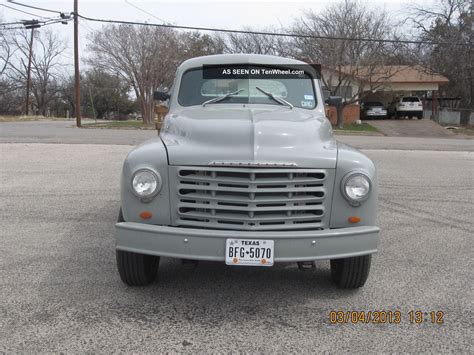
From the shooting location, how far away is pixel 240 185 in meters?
3.24

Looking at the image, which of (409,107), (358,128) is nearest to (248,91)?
(358,128)

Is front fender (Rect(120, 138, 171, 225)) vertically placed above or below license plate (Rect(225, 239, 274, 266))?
above

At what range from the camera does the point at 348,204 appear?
11.0 feet

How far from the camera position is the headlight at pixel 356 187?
3316 millimetres

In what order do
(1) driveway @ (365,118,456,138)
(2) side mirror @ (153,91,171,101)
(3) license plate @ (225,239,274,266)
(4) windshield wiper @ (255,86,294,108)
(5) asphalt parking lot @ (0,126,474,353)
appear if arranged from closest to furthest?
(5) asphalt parking lot @ (0,126,474,353) → (3) license plate @ (225,239,274,266) → (4) windshield wiper @ (255,86,294,108) → (2) side mirror @ (153,91,171,101) → (1) driveway @ (365,118,456,138)

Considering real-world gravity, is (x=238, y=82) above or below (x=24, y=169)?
above

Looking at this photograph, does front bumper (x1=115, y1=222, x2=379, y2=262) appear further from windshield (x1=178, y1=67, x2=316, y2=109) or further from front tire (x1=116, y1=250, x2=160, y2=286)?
windshield (x1=178, y1=67, x2=316, y2=109)

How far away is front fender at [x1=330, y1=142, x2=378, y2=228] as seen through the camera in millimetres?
3330

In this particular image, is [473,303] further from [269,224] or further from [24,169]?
[24,169]

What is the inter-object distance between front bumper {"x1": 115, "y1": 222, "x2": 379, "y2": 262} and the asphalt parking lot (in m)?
0.49

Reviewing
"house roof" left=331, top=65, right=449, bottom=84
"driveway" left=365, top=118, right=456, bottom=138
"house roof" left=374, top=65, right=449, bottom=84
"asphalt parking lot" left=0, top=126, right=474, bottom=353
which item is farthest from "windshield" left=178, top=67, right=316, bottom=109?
"house roof" left=374, top=65, right=449, bottom=84

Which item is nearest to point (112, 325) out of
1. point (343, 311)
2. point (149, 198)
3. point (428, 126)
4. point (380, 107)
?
point (149, 198)

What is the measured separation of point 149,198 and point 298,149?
44.9 inches

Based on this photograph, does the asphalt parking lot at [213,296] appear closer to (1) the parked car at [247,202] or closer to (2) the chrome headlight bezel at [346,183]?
(1) the parked car at [247,202]
